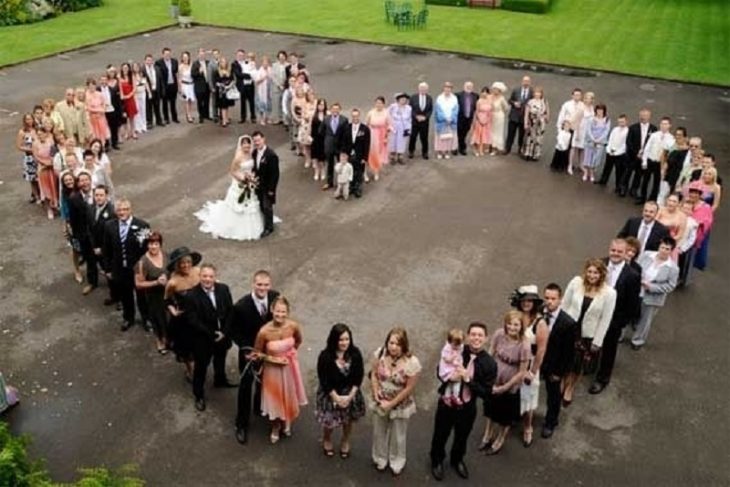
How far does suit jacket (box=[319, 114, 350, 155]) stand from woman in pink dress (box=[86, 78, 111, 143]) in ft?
16.7

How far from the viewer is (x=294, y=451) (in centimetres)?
768

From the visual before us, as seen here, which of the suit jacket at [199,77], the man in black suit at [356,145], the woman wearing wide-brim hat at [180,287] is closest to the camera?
the woman wearing wide-brim hat at [180,287]

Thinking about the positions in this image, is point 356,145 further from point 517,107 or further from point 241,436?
point 241,436

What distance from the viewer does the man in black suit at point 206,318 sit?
7.77 m

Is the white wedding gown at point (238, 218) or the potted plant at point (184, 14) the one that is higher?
the potted plant at point (184, 14)

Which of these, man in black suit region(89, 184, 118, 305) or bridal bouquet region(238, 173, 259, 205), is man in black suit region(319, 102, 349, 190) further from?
man in black suit region(89, 184, 118, 305)

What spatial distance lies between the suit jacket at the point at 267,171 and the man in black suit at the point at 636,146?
270 inches

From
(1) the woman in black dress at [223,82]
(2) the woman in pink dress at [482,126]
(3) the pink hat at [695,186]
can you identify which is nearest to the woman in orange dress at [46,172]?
(1) the woman in black dress at [223,82]

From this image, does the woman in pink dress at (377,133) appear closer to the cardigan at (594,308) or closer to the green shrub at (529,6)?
the cardigan at (594,308)

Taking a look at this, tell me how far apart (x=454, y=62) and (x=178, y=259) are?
17.9 m

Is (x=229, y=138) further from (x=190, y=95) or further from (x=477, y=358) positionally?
(x=477, y=358)

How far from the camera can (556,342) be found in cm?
752

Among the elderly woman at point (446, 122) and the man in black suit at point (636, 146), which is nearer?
the man in black suit at point (636, 146)

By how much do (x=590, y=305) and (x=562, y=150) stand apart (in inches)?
307
